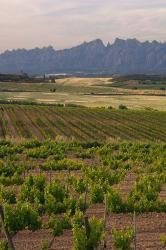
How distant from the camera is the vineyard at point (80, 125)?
185ft

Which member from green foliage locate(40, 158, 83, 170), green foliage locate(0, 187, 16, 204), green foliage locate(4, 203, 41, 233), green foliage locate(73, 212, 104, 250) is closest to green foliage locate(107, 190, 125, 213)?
green foliage locate(4, 203, 41, 233)

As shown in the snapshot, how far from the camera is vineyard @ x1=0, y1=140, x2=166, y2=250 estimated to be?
1609cm

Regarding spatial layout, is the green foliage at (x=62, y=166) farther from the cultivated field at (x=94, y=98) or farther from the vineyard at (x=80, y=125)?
the cultivated field at (x=94, y=98)

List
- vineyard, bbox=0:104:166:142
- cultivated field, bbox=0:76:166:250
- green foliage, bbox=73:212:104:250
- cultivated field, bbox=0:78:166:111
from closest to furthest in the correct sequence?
green foliage, bbox=73:212:104:250, cultivated field, bbox=0:76:166:250, vineyard, bbox=0:104:166:142, cultivated field, bbox=0:78:166:111

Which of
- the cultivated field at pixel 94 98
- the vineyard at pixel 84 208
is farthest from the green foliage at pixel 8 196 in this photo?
the cultivated field at pixel 94 98

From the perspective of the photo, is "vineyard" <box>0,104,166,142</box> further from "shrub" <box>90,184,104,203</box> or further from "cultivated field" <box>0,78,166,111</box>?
"shrub" <box>90,184,104,203</box>

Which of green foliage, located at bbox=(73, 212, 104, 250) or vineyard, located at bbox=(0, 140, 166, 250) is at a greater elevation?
green foliage, located at bbox=(73, 212, 104, 250)

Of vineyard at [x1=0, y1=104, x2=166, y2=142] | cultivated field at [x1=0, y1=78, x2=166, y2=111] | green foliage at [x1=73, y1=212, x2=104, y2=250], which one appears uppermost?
green foliage at [x1=73, y1=212, x2=104, y2=250]

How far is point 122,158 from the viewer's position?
116ft

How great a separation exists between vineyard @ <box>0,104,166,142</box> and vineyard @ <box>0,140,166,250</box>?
63.3ft

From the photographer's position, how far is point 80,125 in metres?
66.2

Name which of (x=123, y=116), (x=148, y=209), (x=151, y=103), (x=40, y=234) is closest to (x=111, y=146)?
(x=148, y=209)

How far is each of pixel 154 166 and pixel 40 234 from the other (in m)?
14.0

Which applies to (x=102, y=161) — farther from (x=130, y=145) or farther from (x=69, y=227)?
(x=69, y=227)
